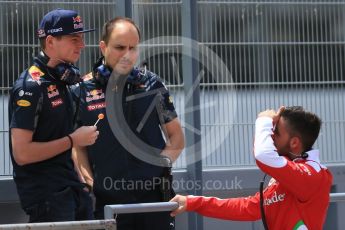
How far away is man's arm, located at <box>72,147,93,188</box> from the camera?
4.41m

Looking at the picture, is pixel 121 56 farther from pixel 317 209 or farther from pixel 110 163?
pixel 317 209

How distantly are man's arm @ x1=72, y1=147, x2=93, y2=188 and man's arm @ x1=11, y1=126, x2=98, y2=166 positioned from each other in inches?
17.2

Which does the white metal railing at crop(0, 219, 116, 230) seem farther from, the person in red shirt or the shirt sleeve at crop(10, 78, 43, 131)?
the shirt sleeve at crop(10, 78, 43, 131)

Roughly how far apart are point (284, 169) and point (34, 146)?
4.12 ft

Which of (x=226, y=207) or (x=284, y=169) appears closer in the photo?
(x=284, y=169)

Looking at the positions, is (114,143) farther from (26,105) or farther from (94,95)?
(26,105)

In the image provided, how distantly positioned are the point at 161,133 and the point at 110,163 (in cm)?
35

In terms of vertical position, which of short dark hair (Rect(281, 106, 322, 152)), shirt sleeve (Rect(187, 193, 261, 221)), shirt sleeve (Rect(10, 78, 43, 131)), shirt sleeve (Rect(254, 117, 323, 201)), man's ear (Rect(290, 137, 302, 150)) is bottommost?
shirt sleeve (Rect(187, 193, 261, 221))

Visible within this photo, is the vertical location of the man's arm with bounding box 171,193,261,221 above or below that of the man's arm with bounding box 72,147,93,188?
below

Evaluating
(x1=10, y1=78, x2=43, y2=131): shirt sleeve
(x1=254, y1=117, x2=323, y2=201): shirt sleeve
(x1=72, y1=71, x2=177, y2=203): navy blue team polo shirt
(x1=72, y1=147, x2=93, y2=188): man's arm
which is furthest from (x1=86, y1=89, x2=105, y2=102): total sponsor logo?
(x1=254, y1=117, x2=323, y2=201): shirt sleeve

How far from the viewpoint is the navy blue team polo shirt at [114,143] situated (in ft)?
14.1

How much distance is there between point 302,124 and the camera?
3850 mm

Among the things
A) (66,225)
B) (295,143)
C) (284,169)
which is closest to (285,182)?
(284,169)

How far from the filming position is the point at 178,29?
6.76 meters
